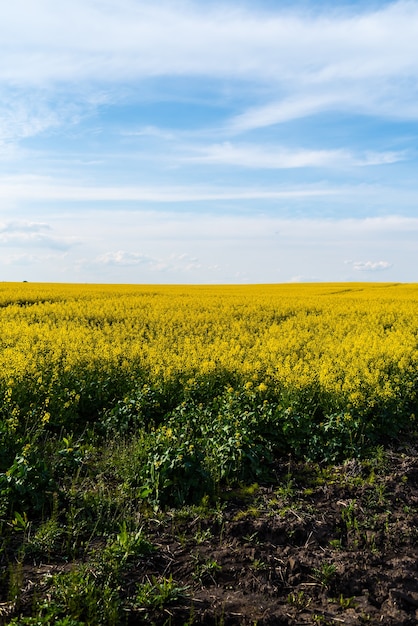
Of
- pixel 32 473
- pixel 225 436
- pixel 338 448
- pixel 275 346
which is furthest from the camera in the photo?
pixel 275 346

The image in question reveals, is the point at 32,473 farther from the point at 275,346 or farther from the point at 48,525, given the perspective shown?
the point at 275,346

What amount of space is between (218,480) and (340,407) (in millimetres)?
3314

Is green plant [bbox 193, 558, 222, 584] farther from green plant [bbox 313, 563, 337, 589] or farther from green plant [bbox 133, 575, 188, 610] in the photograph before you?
green plant [bbox 313, 563, 337, 589]

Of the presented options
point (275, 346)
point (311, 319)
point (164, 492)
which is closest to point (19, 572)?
point (164, 492)

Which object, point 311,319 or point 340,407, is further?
point 311,319

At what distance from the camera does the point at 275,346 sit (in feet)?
46.4

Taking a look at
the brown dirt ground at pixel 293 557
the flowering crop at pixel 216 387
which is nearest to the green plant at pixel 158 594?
the brown dirt ground at pixel 293 557

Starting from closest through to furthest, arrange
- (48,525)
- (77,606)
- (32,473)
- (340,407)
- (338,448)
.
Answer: (77,606) → (48,525) → (32,473) → (338,448) → (340,407)

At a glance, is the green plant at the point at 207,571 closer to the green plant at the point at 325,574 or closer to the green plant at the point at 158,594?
the green plant at the point at 158,594

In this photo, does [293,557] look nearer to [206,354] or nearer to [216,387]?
[216,387]

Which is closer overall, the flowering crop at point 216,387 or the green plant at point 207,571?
the green plant at point 207,571

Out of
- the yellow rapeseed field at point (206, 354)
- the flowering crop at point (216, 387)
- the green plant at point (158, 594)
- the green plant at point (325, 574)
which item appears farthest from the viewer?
the yellow rapeseed field at point (206, 354)

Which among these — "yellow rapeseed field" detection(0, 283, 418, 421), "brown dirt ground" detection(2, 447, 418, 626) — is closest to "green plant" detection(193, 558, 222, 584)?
"brown dirt ground" detection(2, 447, 418, 626)

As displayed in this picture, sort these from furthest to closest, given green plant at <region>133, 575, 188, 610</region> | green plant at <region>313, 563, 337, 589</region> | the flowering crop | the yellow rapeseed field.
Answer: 1. the yellow rapeseed field
2. the flowering crop
3. green plant at <region>313, 563, 337, 589</region>
4. green plant at <region>133, 575, 188, 610</region>
